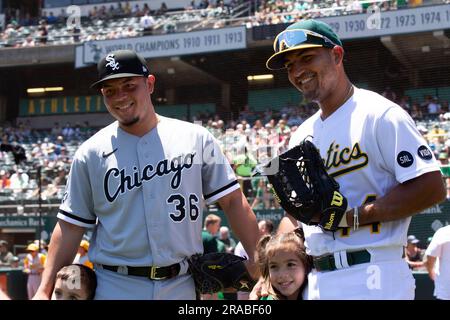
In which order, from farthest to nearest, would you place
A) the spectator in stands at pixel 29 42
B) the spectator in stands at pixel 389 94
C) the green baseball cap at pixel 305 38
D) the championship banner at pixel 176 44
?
the spectator in stands at pixel 29 42, the championship banner at pixel 176 44, the spectator in stands at pixel 389 94, the green baseball cap at pixel 305 38

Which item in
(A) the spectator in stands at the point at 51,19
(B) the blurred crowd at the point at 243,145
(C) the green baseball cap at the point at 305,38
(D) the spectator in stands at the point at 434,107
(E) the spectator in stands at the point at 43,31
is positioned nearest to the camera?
(C) the green baseball cap at the point at 305,38

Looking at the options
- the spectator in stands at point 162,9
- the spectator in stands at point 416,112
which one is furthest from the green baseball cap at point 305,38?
the spectator in stands at point 162,9

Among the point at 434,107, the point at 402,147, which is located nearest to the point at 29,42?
the point at 434,107

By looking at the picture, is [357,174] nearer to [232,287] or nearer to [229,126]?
[232,287]

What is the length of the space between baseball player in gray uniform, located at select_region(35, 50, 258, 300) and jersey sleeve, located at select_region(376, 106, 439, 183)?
82 centimetres

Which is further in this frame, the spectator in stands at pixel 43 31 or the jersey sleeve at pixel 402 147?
the spectator in stands at pixel 43 31

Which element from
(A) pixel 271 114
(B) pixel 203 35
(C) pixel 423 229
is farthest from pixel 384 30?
(C) pixel 423 229

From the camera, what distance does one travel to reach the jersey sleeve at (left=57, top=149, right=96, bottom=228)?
8.82 ft

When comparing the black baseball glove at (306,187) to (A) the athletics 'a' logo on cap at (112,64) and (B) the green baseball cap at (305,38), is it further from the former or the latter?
(A) the athletics 'a' logo on cap at (112,64)

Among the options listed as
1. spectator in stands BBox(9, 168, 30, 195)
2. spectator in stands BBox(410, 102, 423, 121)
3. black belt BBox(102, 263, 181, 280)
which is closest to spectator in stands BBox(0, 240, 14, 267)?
spectator in stands BBox(9, 168, 30, 195)

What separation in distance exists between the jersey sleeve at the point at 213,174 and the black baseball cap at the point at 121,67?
0.41 metres

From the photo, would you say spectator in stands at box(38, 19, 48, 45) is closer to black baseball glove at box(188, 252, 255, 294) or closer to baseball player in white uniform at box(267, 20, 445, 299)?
black baseball glove at box(188, 252, 255, 294)

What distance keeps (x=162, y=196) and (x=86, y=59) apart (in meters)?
16.3

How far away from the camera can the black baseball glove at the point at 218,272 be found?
8.35 feet
